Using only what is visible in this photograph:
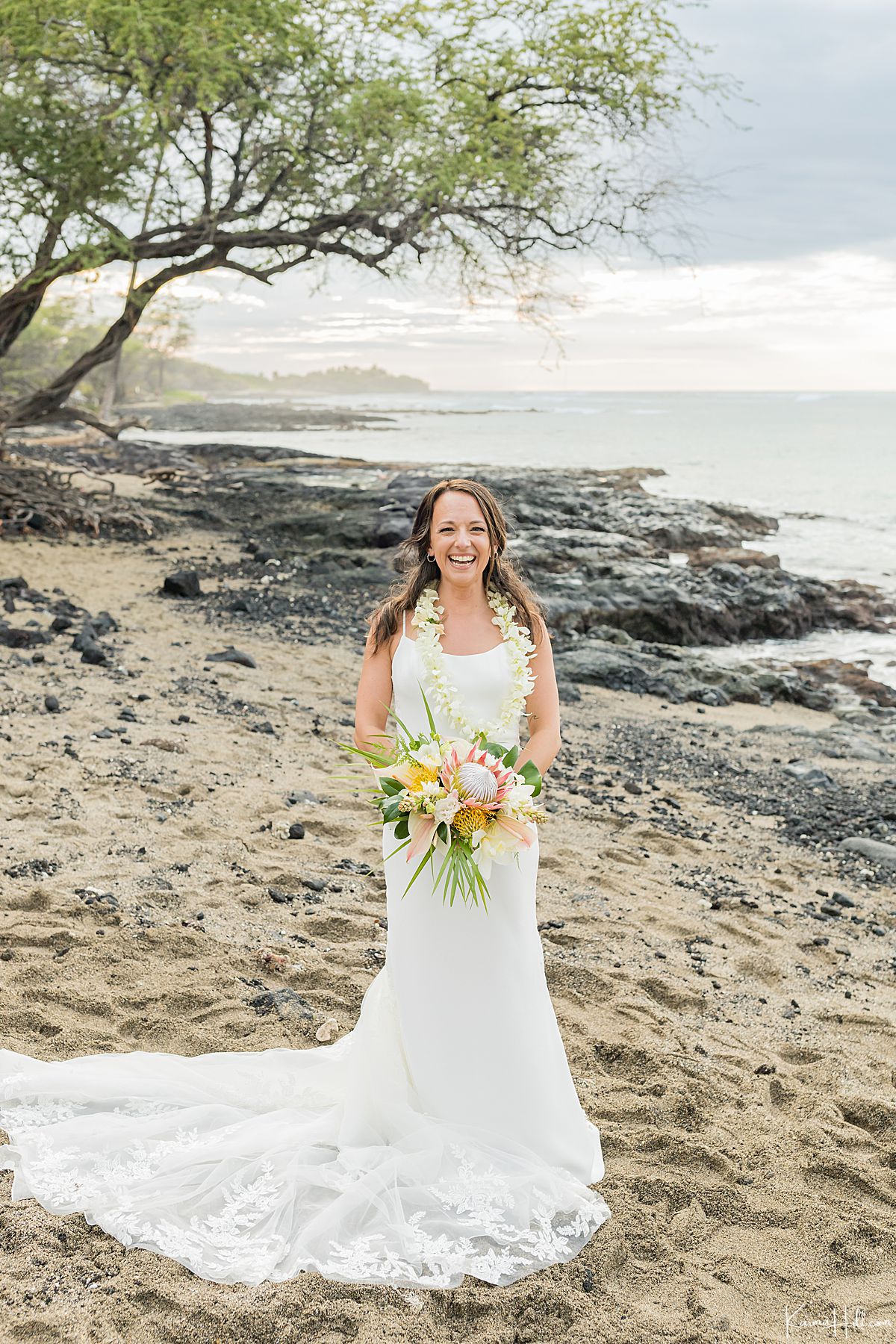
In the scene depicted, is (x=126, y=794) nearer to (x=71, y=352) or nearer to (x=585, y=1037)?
(x=585, y=1037)

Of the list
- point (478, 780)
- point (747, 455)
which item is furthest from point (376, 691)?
point (747, 455)

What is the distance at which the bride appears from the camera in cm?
345

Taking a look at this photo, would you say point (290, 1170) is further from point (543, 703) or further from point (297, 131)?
point (297, 131)

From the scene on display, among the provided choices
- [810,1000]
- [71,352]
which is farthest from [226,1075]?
[71,352]

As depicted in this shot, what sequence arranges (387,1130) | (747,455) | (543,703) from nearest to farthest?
(387,1130), (543,703), (747,455)

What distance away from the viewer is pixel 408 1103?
3.89m

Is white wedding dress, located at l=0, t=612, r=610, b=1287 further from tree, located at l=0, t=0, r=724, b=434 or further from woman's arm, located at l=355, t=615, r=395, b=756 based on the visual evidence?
tree, located at l=0, t=0, r=724, b=434

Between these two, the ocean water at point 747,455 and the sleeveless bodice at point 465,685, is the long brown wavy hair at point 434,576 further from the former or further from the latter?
the ocean water at point 747,455

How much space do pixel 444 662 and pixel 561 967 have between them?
2.38 meters

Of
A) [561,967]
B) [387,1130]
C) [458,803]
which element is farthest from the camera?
[561,967]

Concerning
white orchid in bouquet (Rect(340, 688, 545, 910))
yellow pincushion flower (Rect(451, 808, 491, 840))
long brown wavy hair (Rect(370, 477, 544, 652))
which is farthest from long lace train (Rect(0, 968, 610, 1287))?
long brown wavy hair (Rect(370, 477, 544, 652))

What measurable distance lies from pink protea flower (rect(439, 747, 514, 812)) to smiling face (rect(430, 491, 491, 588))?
0.73 meters

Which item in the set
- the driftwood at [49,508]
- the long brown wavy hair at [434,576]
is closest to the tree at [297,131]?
the driftwood at [49,508]

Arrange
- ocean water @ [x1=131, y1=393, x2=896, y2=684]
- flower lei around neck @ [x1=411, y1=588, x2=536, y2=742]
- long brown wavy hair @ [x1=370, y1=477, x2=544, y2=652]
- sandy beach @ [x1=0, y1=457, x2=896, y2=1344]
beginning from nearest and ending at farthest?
sandy beach @ [x1=0, y1=457, x2=896, y2=1344] → flower lei around neck @ [x1=411, y1=588, x2=536, y2=742] → long brown wavy hair @ [x1=370, y1=477, x2=544, y2=652] → ocean water @ [x1=131, y1=393, x2=896, y2=684]
